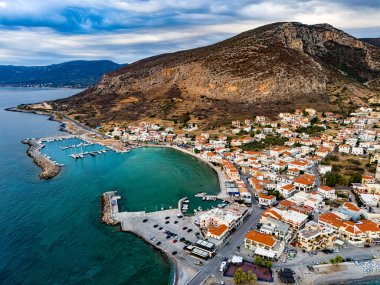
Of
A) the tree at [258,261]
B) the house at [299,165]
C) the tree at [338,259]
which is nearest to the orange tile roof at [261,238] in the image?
the tree at [258,261]

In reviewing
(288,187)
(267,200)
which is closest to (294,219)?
(267,200)

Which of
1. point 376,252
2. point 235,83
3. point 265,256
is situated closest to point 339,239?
point 376,252

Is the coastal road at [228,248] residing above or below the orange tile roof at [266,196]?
below

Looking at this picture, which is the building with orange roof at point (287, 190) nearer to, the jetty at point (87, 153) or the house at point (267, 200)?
the house at point (267, 200)

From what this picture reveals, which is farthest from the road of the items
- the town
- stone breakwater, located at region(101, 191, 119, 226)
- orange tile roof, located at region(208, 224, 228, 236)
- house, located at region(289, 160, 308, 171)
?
house, located at region(289, 160, 308, 171)

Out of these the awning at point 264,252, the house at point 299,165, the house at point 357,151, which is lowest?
the awning at point 264,252

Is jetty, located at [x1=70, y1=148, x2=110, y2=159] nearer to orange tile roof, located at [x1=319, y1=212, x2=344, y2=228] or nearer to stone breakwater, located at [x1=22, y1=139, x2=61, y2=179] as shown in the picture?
stone breakwater, located at [x1=22, y1=139, x2=61, y2=179]

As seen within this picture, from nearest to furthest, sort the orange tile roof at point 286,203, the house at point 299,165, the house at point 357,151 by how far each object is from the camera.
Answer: the orange tile roof at point 286,203, the house at point 299,165, the house at point 357,151

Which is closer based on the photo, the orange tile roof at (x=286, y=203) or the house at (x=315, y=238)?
the house at (x=315, y=238)

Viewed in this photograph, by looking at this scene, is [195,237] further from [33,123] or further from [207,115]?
[33,123]
